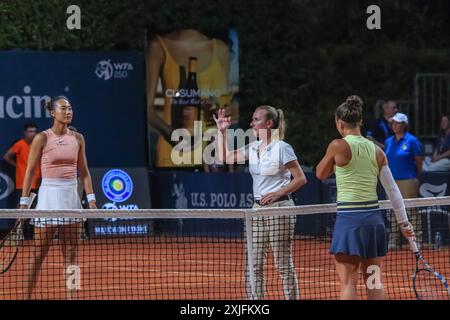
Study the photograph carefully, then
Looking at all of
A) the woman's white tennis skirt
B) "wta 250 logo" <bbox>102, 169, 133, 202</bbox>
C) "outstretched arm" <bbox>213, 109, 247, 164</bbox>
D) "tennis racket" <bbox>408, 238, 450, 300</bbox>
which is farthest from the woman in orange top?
"wta 250 logo" <bbox>102, 169, 133, 202</bbox>

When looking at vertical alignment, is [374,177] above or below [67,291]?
above

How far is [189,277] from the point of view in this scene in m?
13.6

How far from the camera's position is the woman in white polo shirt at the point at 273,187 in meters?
10.2

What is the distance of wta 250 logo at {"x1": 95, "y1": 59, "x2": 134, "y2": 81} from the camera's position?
2061 cm

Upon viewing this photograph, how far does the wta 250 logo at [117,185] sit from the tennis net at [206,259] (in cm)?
90

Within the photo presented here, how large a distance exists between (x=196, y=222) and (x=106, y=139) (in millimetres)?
3298

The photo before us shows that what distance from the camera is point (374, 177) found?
9188 millimetres

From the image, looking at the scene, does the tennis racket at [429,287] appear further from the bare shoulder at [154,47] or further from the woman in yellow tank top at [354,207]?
the bare shoulder at [154,47]

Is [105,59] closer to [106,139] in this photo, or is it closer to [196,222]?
[106,139]

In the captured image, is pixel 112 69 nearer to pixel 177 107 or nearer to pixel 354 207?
pixel 177 107

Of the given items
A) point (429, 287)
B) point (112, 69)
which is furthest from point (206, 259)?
point (112, 69)

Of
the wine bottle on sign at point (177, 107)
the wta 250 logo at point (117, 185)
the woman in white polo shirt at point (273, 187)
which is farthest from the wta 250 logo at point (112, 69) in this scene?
the woman in white polo shirt at point (273, 187)

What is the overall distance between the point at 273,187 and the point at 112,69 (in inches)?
426
